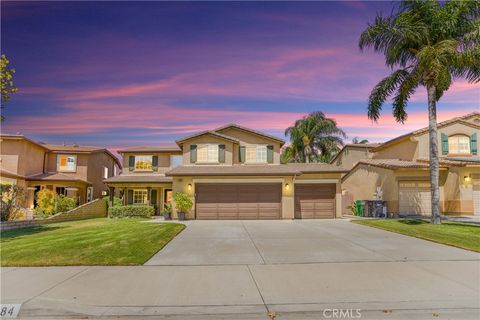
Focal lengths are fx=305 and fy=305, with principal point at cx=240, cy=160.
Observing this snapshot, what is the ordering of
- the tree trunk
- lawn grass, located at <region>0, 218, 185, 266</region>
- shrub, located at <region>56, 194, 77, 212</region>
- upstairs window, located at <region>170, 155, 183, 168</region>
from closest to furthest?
1. lawn grass, located at <region>0, 218, 185, 266</region>
2. the tree trunk
3. shrub, located at <region>56, 194, 77, 212</region>
4. upstairs window, located at <region>170, 155, 183, 168</region>

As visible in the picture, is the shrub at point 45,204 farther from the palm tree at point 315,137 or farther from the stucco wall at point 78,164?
the palm tree at point 315,137

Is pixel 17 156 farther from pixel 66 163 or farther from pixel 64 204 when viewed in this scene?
pixel 64 204

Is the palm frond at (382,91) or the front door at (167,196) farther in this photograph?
the front door at (167,196)

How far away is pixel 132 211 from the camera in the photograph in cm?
2375

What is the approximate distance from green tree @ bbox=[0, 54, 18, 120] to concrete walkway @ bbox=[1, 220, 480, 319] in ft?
28.5

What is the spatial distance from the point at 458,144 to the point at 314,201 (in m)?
13.8

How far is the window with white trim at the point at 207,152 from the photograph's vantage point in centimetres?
2322

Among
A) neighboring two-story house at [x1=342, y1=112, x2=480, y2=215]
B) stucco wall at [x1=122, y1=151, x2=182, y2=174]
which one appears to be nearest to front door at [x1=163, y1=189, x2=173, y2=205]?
stucco wall at [x1=122, y1=151, x2=182, y2=174]

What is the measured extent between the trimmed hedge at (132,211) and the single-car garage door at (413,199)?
18.5 meters

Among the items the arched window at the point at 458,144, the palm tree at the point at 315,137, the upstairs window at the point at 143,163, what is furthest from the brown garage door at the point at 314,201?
the palm tree at the point at 315,137

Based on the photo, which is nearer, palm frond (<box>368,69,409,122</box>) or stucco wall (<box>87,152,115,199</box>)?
palm frond (<box>368,69,409,122</box>)

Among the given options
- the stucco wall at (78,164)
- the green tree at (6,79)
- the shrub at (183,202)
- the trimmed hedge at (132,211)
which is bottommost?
the trimmed hedge at (132,211)

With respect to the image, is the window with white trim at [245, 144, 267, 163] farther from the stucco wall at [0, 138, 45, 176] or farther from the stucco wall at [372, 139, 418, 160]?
the stucco wall at [0, 138, 45, 176]

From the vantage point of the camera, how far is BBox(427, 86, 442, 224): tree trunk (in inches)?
618
